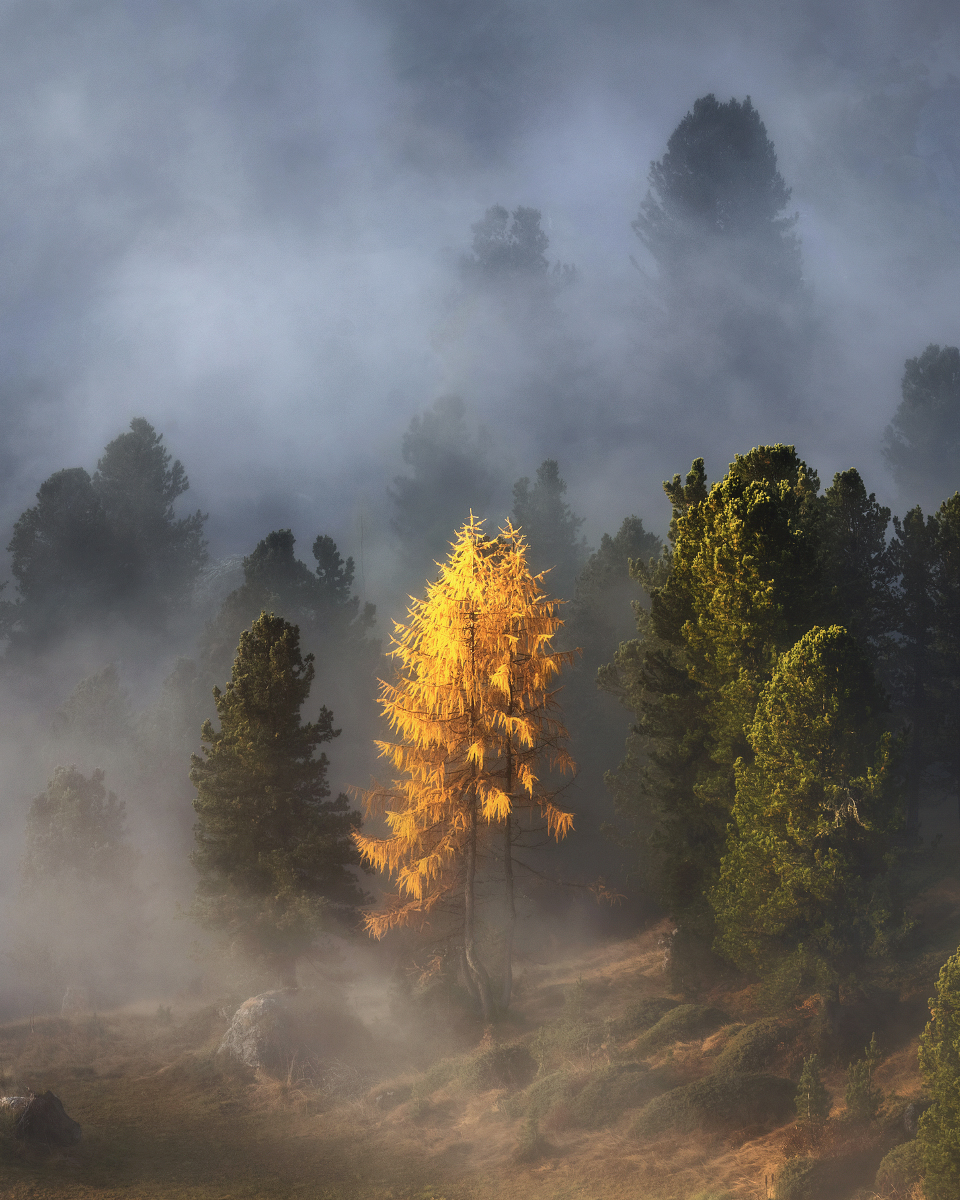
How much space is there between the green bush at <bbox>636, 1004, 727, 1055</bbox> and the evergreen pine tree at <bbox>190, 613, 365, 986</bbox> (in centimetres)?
885

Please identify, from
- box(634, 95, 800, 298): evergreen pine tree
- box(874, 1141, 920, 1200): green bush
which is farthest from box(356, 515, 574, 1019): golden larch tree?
box(634, 95, 800, 298): evergreen pine tree

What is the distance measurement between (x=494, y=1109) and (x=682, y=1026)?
4874mm

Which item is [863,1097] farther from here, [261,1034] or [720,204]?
[720,204]

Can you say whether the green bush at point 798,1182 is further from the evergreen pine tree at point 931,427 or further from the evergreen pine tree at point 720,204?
the evergreen pine tree at point 720,204

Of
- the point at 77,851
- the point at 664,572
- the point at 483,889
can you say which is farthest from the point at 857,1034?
the point at 77,851

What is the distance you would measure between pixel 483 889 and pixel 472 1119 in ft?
54.9

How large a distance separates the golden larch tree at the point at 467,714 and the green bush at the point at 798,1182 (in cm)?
849

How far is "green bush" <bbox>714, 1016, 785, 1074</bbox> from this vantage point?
16.2 meters

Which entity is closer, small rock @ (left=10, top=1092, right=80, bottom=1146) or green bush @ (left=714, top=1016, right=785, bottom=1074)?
small rock @ (left=10, top=1092, right=80, bottom=1146)

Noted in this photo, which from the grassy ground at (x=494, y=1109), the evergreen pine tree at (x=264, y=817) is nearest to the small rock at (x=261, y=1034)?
the grassy ground at (x=494, y=1109)

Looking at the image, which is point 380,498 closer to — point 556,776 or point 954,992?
point 556,776

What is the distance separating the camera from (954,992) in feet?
37.8

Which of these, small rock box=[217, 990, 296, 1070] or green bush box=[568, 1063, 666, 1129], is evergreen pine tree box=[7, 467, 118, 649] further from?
green bush box=[568, 1063, 666, 1129]

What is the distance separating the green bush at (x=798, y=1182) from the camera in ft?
41.1
